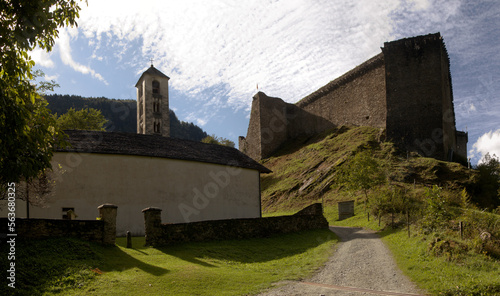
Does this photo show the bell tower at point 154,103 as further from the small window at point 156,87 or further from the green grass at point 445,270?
the green grass at point 445,270

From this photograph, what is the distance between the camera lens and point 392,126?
40062 mm

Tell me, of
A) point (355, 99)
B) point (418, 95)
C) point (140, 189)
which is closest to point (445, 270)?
point (140, 189)

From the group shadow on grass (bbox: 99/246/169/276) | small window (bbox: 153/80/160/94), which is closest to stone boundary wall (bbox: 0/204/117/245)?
shadow on grass (bbox: 99/246/169/276)

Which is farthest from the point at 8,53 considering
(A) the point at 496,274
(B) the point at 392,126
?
(B) the point at 392,126

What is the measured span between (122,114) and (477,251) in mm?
115640

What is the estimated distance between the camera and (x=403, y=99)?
1565 inches

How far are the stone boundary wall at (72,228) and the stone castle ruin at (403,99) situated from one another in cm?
3193

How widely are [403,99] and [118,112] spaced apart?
3820 inches

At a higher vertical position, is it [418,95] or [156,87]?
[156,87]

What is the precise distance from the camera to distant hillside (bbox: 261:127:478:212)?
3278 centimetres

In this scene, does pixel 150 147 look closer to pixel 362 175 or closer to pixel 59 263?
pixel 59 263

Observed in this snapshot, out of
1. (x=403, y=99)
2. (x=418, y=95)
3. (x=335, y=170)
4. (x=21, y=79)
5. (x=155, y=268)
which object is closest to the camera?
(x=21, y=79)

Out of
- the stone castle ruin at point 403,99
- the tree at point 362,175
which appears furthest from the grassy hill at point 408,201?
the stone castle ruin at point 403,99

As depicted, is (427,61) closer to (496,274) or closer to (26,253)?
(496,274)
